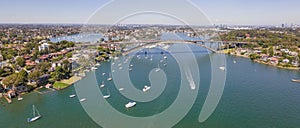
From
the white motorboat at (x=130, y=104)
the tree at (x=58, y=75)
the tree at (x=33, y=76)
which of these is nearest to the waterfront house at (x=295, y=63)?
the white motorboat at (x=130, y=104)

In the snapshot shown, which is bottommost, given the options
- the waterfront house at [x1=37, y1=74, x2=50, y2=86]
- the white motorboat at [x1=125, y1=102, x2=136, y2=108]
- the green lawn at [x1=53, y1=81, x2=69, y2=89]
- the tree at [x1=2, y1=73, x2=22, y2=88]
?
the white motorboat at [x1=125, y1=102, x2=136, y2=108]

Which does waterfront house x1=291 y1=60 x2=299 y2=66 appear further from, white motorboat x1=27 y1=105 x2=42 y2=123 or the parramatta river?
white motorboat x1=27 y1=105 x2=42 y2=123

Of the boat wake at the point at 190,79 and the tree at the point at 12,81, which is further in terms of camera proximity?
the boat wake at the point at 190,79

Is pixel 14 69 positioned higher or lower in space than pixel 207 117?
higher

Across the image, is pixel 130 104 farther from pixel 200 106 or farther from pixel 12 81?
pixel 12 81

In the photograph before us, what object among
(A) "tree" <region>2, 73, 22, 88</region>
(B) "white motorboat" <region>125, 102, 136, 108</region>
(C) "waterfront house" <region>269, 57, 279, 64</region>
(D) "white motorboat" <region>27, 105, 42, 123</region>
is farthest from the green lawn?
(C) "waterfront house" <region>269, 57, 279, 64</region>

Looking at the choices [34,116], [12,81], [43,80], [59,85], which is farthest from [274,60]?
[12,81]

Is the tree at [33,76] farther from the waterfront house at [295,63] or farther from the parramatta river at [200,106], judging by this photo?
the waterfront house at [295,63]

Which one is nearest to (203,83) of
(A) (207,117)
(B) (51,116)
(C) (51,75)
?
(A) (207,117)

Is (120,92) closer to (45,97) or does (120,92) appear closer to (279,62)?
(45,97)

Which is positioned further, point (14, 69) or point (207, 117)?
point (14, 69)

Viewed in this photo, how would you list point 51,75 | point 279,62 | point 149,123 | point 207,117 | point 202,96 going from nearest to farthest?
point 149,123 → point 207,117 → point 202,96 → point 51,75 → point 279,62
